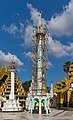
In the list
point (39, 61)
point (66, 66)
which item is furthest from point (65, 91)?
point (66, 66)

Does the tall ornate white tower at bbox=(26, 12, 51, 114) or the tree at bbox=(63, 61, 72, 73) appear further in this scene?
the tree at bbox=(63, 61, 72, 73)

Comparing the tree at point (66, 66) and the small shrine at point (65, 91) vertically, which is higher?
the tree at point (66, 66)

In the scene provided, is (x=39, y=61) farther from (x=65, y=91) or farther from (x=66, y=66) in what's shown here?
Answer: (x=66, y=66)

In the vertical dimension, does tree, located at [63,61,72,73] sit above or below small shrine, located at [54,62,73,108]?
above

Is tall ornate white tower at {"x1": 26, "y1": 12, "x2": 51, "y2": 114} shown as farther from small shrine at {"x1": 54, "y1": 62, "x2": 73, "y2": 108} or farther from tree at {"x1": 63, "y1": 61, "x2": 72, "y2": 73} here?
tree at {"x1": 63, "y1": 61, "x2": 72, "y2": 73}

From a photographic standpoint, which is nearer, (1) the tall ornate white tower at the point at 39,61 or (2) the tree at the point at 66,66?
(1) the tall ornate white tower at the point at 39,61

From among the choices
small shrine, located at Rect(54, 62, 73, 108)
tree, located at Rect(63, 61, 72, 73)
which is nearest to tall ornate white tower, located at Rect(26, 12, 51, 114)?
small shrine, located at Rect(54, 62, 73, 108)

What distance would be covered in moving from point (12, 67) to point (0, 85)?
633 inches

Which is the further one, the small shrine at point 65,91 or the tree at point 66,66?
the tree at point 66,66

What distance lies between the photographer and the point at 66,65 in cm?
6981

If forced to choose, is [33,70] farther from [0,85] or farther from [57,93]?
[0,85]

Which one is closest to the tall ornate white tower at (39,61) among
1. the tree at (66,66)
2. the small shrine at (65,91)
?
the small shrine at (65,91)

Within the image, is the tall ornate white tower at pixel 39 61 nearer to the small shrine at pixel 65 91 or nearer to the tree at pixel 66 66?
the small shrine at pixel 65 91

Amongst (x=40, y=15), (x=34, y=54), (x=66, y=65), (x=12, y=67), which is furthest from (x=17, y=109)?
(x=66, y=65)
